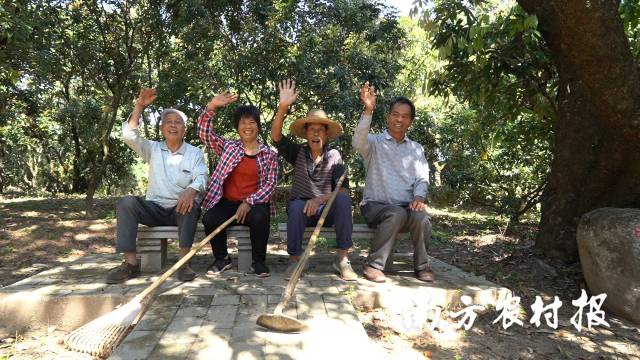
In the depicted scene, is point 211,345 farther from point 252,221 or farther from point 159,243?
point 159,243

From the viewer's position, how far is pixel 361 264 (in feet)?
16.7

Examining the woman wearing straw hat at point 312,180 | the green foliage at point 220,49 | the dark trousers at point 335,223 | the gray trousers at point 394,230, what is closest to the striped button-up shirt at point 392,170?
the gray trousers at point 394,230

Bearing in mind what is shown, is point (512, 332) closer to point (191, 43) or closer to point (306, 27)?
point (306, 27)

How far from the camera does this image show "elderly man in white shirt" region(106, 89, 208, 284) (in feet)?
13.6

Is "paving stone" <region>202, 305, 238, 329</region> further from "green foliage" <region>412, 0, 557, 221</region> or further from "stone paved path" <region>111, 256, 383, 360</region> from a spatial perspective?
"green foliage" <region>412, 0, 557, 221</region>

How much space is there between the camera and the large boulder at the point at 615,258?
3.92m

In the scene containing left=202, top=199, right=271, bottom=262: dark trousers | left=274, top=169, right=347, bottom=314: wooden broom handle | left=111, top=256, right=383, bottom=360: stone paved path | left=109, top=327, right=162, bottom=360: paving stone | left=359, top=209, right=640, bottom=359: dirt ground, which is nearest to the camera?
left=109, top=327, right=162, bottom=360: paving stone

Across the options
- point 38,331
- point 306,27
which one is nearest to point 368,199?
point 38,331

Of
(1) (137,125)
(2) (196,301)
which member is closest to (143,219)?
(1) (137,125)

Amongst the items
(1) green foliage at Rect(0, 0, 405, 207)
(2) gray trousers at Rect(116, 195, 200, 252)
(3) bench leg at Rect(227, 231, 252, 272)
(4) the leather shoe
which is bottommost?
(4) the leather shoe

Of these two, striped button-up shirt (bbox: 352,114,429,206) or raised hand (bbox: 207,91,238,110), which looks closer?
raised hand (bbox: 207,91,238,110)

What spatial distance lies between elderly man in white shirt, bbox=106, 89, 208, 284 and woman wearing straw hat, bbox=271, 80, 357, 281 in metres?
0.86

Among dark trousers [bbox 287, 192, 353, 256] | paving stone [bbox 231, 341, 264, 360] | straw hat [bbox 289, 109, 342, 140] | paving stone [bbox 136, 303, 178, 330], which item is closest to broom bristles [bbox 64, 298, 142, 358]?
paving stone [bbox 136, 303, 178, 330]

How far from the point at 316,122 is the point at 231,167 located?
91 cm
